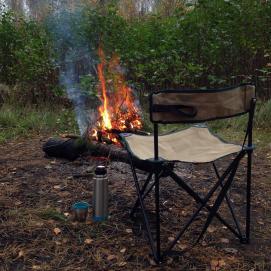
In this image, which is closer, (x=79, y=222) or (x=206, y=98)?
(x=206, y=98)

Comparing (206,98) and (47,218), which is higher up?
(206,98)

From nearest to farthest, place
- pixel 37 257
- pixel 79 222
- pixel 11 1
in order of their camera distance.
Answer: pixel 37 257 < pixel 79 222 < pixel 11 1

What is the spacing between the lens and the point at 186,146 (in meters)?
3.10

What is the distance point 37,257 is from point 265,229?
1.56m

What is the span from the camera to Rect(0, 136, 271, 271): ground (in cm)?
261

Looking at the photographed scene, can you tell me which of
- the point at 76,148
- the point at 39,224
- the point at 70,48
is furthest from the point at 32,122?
the point at 39,224

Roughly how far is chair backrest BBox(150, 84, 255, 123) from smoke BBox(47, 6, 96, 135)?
4893 mm

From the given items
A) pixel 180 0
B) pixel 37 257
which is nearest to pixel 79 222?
pixel 37 257

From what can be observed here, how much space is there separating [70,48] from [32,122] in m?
1.82

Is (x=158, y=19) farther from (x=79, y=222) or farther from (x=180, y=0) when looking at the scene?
(x=79, y=222)

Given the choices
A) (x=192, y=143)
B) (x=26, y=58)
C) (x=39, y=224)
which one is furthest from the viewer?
(x=26, y=58)

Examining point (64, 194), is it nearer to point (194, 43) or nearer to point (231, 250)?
point (231, 250)

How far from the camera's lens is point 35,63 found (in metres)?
7.30

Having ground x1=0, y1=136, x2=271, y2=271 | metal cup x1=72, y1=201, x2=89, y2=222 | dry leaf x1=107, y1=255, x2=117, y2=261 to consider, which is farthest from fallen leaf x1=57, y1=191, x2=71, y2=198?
dry leaf x1=107, y1=255, x2=117, y2=261
